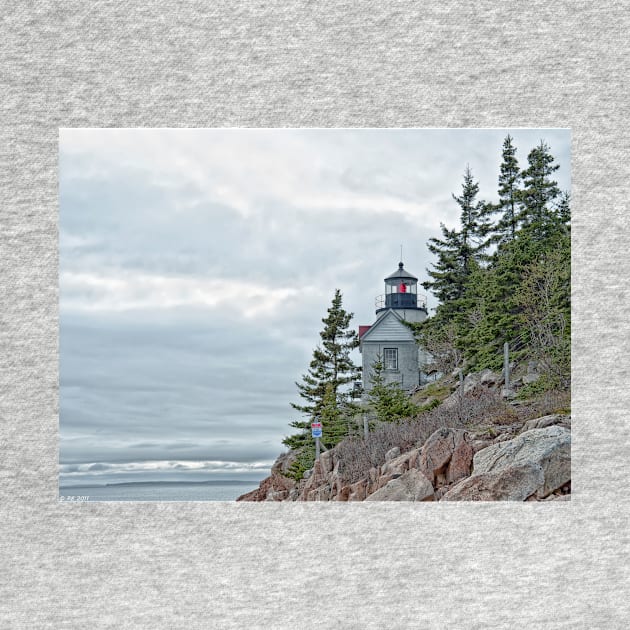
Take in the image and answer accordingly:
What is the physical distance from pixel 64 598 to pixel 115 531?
22.0 inches

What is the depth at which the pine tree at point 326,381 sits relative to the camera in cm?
520

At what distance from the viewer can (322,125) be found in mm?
5262

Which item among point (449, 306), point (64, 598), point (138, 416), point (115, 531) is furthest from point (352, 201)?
point (64, 598)

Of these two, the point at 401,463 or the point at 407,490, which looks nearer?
the point at 407,490

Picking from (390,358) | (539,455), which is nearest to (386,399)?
(390,358)

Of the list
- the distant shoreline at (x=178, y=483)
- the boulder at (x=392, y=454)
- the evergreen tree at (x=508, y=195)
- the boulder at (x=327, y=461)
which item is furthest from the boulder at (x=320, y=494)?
the evergreen tree at (x=508, y=195)

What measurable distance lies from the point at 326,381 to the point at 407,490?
95 centimetres

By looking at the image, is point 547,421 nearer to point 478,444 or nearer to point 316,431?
point 478,444

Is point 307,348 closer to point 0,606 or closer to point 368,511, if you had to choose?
point 368,511

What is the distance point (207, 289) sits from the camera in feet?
17.0

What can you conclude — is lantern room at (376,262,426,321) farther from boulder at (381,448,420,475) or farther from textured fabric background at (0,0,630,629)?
textured fabric background at (0,0,630,629)

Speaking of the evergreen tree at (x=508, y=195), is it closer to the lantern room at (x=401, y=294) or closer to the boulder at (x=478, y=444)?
the lantern room at (x=401, y=294)

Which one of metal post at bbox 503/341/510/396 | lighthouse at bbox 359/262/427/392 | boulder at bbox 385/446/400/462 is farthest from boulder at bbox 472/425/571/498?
lighthouse at bbox 359/262/427/392

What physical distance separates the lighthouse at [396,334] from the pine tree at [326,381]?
0.38 ft
